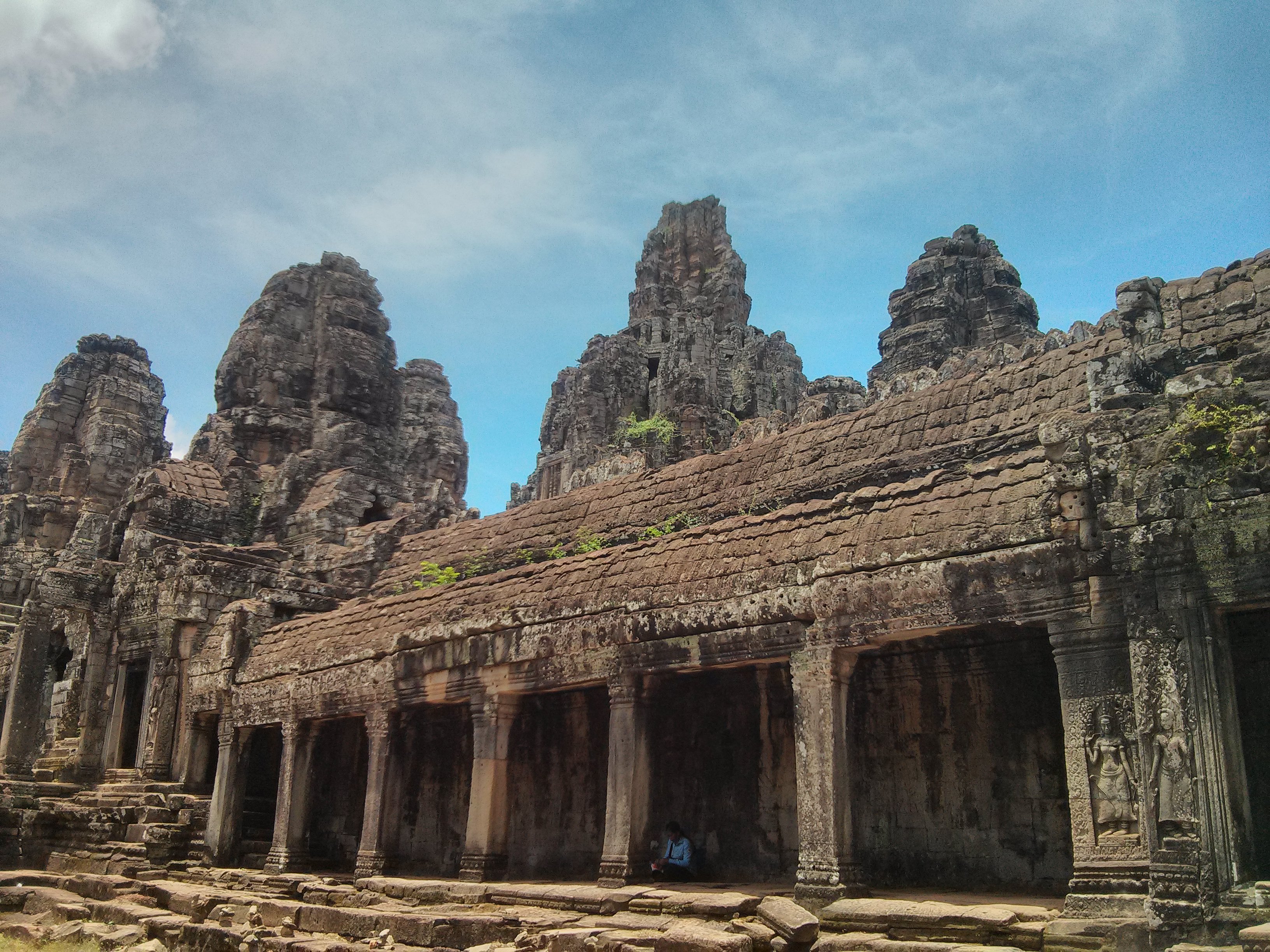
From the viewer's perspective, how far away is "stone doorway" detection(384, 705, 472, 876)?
17016mm

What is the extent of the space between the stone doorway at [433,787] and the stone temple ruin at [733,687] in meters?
0.06

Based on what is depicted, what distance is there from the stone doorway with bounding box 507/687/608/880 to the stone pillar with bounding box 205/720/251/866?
18.4 ft

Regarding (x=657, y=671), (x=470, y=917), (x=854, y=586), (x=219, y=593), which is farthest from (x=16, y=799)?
(x=854, y=586)

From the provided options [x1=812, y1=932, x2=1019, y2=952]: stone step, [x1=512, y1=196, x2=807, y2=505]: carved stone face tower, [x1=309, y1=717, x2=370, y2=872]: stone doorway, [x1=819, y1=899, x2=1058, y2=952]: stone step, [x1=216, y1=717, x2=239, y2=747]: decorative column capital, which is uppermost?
[x1=512, y1=196, x2=807, y2=505]: carved stone face tower

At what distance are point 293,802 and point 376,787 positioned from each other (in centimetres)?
235

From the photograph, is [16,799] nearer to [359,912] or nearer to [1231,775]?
[359,912]

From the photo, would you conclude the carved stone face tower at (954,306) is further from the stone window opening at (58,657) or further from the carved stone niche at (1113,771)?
the carved stone niche at (1113,771)

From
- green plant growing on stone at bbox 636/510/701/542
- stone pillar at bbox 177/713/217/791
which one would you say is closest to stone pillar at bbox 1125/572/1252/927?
green plant growing on stone at bbox 636/510/701/542

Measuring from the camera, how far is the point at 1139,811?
8352mm

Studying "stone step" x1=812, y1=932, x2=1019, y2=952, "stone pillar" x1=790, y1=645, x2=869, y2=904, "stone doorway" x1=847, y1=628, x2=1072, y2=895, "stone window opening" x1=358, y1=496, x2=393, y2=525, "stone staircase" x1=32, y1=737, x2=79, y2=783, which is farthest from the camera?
"stone window opening" x1=358, y1=496, x2=393, y2=525

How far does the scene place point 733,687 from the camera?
14094 mm

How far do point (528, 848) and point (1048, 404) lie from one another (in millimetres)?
9301

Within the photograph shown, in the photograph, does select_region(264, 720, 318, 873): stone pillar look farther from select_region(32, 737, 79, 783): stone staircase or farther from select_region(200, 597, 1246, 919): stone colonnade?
select_region(32, 737, 79, 783): stone staircase

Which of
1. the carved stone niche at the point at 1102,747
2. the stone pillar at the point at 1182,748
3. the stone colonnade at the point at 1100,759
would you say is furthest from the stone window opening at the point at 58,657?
the stone pillar at the point at 1182,748
